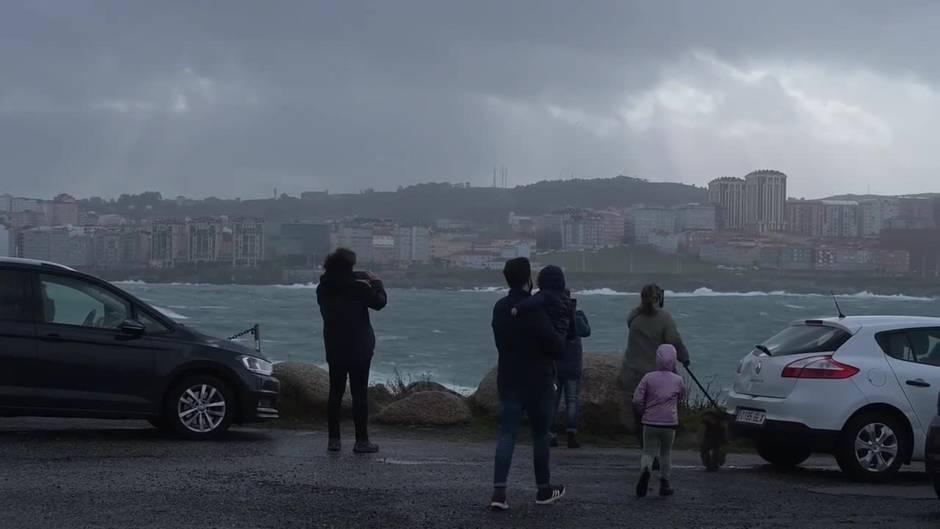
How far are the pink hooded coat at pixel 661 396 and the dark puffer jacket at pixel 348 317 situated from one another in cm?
259

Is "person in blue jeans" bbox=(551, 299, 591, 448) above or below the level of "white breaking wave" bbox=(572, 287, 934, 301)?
above

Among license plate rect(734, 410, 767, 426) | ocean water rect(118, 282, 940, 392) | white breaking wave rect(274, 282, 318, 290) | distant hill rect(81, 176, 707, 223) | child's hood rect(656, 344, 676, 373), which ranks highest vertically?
distant hill rect(81, 176, 707, 223)

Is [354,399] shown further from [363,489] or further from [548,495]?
[548,495]

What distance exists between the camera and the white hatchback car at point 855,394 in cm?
1088

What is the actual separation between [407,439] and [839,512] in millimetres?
5388

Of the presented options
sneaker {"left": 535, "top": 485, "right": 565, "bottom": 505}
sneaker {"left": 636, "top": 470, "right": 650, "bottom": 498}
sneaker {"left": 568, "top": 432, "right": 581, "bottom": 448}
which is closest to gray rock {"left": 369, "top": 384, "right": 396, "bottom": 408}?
sneaker {"left": 568, "top": 432, "right": 581, "bottom": 448}

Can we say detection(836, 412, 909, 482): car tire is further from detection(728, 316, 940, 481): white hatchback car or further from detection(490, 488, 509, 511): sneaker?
detection(490, 488, 509, 511): sneaker

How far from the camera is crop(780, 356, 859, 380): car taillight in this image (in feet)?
36.0

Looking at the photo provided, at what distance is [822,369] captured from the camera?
1098 cm

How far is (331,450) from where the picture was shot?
1141 cm

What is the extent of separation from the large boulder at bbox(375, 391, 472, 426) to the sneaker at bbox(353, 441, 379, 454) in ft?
9.21

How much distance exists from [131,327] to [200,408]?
1.00 metres

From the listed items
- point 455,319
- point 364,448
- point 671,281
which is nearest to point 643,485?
point 364,448

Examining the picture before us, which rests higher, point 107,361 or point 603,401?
point 107,361
